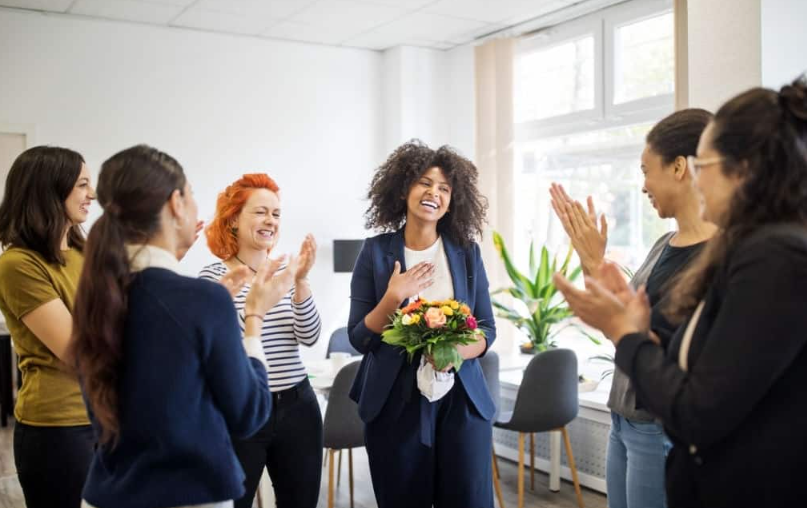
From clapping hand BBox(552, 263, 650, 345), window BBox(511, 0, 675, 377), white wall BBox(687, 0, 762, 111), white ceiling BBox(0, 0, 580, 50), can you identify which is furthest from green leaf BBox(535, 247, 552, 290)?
clapping hand BBox(552, 263, 650, 345)

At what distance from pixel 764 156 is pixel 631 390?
942 mm

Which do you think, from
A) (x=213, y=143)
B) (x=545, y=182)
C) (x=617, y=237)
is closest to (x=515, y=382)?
(x=617, y=237)

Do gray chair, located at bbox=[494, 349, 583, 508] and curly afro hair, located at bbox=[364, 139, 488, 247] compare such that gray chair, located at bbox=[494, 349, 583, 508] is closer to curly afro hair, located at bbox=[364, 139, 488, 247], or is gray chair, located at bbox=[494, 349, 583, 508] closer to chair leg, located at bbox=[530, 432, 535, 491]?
chair leg, located at bbox=[530, 432, 535, 491]

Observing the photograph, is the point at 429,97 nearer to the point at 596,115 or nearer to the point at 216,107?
the point at 596,115

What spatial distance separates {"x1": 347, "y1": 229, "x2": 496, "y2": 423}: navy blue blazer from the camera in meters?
2.55

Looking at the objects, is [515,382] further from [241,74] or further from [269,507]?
[241,74]

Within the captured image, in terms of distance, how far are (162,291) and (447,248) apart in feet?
4.42

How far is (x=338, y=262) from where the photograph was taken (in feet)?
21.7

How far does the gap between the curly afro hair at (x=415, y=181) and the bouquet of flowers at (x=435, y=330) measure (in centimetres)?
38

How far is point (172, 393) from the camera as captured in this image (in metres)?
1.54

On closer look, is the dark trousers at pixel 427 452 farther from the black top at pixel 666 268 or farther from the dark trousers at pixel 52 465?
the dark trousers at pixel 52 465

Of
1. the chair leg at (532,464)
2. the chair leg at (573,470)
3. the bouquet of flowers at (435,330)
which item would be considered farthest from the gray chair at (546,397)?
→ the bouquet of flowers at (435,330)

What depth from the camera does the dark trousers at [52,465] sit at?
209 centimetres

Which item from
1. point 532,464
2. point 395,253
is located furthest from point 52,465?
point 532,464
